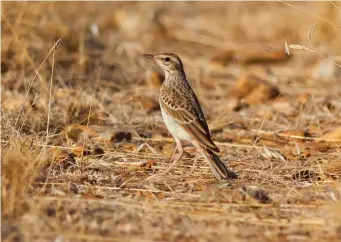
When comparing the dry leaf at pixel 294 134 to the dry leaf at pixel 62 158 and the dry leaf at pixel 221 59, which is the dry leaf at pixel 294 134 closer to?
the dry leaf at pixel 62 158

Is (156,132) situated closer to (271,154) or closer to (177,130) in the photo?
(271,154)

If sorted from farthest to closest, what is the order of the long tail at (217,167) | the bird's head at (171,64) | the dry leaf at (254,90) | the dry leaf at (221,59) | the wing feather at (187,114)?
the dry leaf at (221,59), the dry leaf at (254,90), the bird's head at (171,64), the wing feather at (187,114), the long tail at (217,167)

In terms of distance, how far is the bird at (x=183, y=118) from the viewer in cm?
633

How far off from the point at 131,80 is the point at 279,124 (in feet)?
8.99

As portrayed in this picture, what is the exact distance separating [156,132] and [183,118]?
1588 mm

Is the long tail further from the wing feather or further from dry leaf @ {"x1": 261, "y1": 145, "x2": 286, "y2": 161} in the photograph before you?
dry leaf @ {"x1": 261, "y1": 145, "x2": 286, "y2": 161}

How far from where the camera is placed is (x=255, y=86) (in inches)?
397

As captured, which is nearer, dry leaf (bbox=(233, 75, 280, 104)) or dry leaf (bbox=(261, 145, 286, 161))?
dry leaf (bbox=(261, 145, 286, 161))

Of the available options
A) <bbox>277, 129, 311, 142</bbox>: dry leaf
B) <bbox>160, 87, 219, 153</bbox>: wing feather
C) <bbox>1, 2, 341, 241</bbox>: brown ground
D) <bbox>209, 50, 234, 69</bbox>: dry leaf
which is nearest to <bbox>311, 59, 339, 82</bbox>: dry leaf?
<bbox>1, 2, 341, 241</bbox>: brown ground

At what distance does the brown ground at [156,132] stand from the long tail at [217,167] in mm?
92

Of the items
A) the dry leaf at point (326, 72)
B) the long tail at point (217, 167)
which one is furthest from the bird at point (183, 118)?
the dry leaf at point (326, 72)

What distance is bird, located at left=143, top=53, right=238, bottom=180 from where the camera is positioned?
633cm

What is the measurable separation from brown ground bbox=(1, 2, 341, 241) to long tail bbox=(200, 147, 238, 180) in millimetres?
92

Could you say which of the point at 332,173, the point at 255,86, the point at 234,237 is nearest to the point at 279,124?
the point at 255,86
